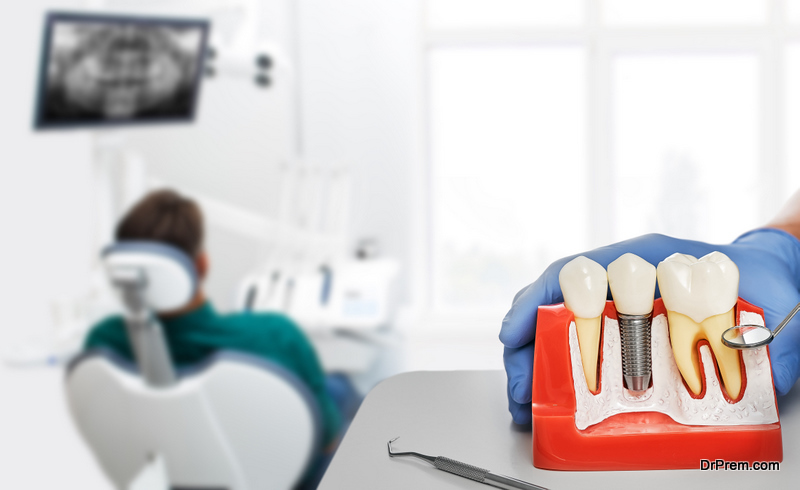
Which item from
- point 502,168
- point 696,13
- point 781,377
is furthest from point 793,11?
point 781,377

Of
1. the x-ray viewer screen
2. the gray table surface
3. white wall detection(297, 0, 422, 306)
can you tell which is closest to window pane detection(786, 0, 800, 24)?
white wall detection(297, 0, 422, 306)

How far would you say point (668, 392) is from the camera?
1.28ft

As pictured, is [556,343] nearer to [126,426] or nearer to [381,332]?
[126,426]

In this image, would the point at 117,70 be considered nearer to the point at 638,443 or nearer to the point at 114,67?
the point at 114,67

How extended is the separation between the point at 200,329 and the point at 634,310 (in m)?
1.37

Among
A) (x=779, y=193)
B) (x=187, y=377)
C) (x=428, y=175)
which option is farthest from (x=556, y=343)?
(x=779, y=193)

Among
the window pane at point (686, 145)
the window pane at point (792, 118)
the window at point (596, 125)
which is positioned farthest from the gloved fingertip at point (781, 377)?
the window pane at point (792, 118)

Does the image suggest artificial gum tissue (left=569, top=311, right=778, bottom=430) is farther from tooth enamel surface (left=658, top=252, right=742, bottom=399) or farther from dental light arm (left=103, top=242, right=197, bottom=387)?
dental light arm (left=103, top=242, right=197, bottom=387)

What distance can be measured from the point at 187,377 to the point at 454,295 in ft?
3.90

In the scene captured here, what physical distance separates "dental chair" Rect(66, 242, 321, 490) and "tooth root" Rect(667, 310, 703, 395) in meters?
1.25

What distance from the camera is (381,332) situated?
6.24 ft

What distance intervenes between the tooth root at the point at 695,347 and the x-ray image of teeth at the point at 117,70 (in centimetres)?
146

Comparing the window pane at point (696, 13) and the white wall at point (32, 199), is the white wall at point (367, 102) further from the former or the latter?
the window pane at point (696, 13)

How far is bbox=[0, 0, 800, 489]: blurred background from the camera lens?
5.12ft
